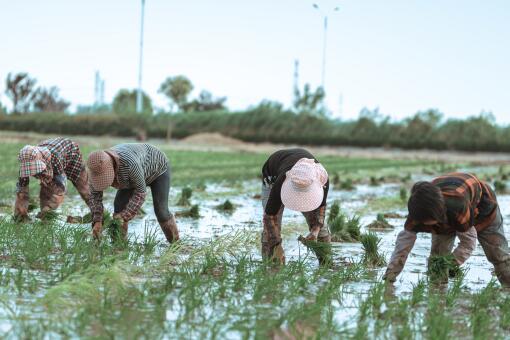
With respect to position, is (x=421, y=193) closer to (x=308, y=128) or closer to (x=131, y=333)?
(x=131, y=333)

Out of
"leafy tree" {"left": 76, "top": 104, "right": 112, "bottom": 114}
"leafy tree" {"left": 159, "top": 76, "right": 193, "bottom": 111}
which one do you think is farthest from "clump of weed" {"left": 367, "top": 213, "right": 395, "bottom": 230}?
"leafy tree" {"left": 159, "top": 76, "right": 193, "bottom": 111}

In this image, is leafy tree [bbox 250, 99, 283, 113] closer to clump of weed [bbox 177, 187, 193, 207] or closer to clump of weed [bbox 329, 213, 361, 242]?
clump of weed [bbox 177, 187, 193, 207]

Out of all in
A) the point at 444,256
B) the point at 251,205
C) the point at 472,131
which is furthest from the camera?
the point at 472,131

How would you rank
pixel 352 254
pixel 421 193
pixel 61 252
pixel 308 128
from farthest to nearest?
1. pixel 308 128
2. pixel 352 254
3. pixel 61 252
4. pixel 421 193

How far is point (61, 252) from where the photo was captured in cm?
568

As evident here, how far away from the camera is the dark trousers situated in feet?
21.2

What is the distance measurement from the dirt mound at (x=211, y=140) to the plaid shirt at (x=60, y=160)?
3515 centimetres

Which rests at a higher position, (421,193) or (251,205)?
(421,193)

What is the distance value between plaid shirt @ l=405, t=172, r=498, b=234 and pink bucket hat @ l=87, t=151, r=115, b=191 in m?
2.11

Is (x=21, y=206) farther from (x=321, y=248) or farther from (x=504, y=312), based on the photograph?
(x=504, y=312)

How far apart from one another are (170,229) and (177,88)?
57.1m

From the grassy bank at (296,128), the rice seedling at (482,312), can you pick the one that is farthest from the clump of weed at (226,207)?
the grassy bank at (296,128)

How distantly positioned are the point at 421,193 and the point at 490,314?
781mm

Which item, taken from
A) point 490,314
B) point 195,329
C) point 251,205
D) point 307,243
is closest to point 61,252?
point 307,243
